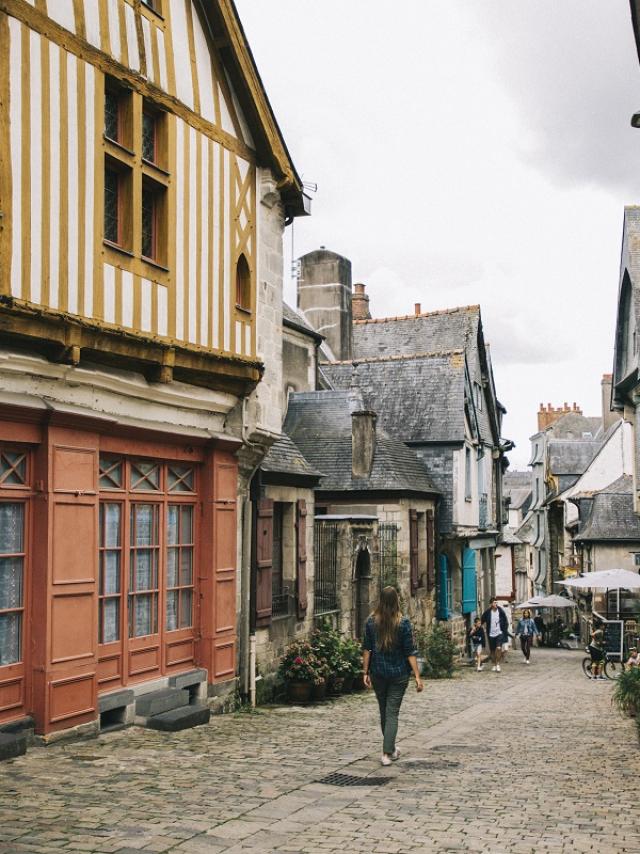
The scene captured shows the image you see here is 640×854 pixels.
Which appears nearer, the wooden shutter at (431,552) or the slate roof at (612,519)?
the wooden shutter at (431,552)

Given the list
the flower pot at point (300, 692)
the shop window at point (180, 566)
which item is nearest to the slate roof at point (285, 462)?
the shop window at point (180, 566)

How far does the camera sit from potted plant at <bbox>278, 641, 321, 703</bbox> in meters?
12.3

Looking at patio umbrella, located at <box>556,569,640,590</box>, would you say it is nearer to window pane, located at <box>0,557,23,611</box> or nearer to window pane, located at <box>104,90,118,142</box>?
window pane, located at <box>104,90,118,142</box>

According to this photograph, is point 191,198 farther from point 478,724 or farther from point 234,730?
point 478,724

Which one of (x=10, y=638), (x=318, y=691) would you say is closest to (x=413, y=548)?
(x=318, y=691)

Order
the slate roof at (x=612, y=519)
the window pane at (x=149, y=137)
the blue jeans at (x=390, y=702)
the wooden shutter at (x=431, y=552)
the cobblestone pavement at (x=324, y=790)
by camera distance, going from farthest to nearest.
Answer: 1. the slate roof at (x=612, y=519)
2. the wooden shutter at (x=431, y=552)
3. the window pane at (x=149, y=137)
4. the blue jeans at (x=390, y=702)
5. the cobblestone pavement at (x=324, y=790)

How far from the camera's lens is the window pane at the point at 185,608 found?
1036 cm

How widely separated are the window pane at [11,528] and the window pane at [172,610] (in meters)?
2.47

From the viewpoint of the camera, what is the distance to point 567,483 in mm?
41250

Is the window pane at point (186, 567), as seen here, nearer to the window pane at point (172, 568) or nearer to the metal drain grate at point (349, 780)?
the window pane at point (172, 568)

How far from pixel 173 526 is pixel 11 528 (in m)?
2.51

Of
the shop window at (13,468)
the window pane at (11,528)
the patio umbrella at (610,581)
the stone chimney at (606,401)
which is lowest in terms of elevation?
the patio umbrella at (610,581)

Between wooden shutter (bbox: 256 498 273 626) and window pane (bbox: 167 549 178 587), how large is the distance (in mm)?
1677

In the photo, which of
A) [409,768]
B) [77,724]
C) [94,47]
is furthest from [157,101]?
[409,768]
